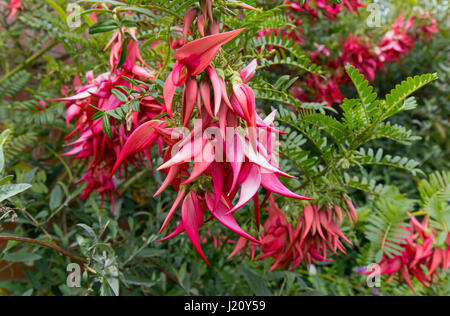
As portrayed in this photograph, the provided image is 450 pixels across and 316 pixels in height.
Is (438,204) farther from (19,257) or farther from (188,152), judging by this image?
(19,257)

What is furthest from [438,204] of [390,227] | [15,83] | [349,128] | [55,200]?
[15,83]

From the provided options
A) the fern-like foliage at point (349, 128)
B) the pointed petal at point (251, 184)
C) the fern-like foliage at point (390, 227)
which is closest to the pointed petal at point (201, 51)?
the pointed petal at point (251, 184)

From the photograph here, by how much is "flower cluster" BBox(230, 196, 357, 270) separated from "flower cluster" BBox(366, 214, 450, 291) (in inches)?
11.9

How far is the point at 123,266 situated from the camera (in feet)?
2.76

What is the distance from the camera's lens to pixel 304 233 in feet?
2.23

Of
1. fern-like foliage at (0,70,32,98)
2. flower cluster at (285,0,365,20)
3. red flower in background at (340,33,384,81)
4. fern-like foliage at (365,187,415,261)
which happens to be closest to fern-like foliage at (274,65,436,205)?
fern-like foliage at (365,187,415,261)

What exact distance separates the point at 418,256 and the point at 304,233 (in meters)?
0.40

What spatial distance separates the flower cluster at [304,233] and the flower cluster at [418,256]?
303 millimetres

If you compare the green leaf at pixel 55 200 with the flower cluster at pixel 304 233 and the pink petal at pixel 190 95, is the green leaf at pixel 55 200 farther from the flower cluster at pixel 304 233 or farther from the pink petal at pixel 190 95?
the pink petal at pixel 190 95

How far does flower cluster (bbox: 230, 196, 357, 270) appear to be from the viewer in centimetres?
69

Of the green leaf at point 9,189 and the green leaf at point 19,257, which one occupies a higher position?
the green leaf at point 9,189

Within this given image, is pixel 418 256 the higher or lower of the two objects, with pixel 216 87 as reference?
lower

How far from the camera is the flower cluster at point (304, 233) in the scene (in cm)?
69
